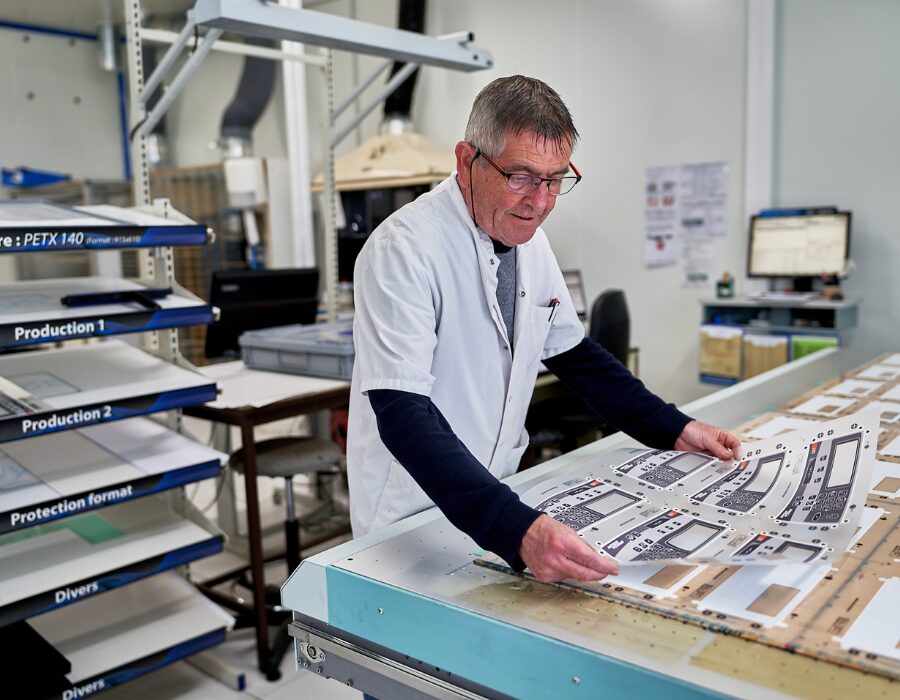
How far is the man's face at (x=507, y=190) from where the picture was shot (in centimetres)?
116

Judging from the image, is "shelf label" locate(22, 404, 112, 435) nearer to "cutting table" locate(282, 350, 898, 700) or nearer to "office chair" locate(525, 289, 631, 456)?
"cutting table" locate(282, 350, 898, 700)

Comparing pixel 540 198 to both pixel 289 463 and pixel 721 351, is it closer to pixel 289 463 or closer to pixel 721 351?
pixel 289 463

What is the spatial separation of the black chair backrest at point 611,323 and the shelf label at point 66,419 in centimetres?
198

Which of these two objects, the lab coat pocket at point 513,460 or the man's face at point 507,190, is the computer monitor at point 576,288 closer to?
the lab coat pocket at point 513,460

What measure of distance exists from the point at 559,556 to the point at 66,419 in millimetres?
1421

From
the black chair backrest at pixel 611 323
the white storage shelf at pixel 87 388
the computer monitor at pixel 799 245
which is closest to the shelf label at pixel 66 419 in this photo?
the white storage shelf at pixel 87 388

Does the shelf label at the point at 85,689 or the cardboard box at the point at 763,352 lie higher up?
the cardboard box at the point at 763,352

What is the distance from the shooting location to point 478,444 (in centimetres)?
140

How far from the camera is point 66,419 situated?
6.15ft

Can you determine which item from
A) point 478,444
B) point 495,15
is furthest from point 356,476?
point 495,15

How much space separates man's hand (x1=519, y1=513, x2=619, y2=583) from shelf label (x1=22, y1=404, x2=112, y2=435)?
4.50 ft

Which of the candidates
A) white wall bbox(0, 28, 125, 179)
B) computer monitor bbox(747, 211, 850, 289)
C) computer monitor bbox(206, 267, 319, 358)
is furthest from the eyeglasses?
white wall bbox(0, 28, 125, 179)

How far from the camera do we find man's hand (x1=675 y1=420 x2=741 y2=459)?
4.54 feet

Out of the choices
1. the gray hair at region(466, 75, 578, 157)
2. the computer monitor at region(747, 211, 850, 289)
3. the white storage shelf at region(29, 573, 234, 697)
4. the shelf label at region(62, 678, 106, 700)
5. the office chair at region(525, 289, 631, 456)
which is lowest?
the shelf label at region(62, 678, 106, 700)
